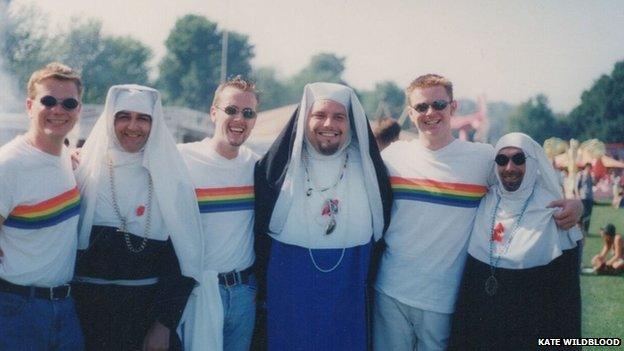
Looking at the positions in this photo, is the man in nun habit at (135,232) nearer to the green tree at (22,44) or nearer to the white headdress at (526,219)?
the white headdress at (526,219)

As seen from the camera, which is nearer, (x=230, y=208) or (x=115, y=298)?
(x=115, y=298)

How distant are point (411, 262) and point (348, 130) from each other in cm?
110

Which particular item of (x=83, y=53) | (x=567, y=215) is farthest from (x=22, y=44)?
(x=567, y=215)

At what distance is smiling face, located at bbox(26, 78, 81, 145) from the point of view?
128 inches

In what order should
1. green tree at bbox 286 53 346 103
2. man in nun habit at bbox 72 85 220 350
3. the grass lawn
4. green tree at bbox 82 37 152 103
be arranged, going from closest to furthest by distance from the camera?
1. man in nun habit at bbox 72 85 220 350
2. the grass lawn
3. green tree at bbox 82 37 152 103
4. green tree at bbox 286 53 346 103

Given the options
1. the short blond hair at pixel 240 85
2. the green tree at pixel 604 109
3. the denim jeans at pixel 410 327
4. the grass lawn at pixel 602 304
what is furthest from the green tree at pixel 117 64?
the denim jeans at pixel 410 327

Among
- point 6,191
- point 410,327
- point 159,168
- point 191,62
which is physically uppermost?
point 191,62

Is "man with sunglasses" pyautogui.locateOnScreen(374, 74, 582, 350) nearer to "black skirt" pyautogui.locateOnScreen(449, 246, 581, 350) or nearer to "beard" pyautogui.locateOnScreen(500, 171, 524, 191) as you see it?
"beard" pyautogui.locateOnScreen(500, 171, 524, 191)

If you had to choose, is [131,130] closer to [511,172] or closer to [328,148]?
[328,148]

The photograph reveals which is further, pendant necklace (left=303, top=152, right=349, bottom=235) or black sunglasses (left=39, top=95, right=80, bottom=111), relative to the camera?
pendant necklace (left=303, top=152, right=349, bottom=235)

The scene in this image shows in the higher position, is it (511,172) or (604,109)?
(604,109)

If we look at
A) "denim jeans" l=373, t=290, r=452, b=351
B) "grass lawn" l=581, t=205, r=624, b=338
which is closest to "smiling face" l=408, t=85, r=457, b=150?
"denim jeans" l=373, t=290, r=452, b=351

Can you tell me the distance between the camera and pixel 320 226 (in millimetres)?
3961

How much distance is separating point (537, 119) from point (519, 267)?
6002 cm
